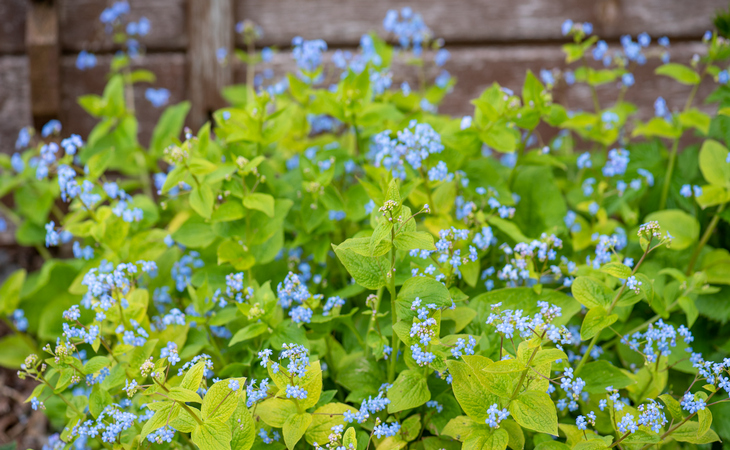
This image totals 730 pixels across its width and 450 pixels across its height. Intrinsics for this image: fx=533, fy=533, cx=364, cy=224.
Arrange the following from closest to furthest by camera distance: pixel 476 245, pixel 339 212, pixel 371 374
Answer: pixel 371 374 → pixel 476 245 → pixel 339 212

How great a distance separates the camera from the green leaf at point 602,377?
158 cm

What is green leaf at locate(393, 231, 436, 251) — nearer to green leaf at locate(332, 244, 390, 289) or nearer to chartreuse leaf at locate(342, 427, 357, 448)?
green leaf at locate(332, 244, 390, 289)

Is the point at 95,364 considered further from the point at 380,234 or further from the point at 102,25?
the point at 102,25

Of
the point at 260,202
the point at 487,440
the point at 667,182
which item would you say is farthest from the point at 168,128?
the point at 667,182

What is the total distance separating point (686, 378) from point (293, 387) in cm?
152

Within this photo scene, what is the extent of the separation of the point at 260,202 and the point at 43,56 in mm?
2331

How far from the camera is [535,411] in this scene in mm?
1343

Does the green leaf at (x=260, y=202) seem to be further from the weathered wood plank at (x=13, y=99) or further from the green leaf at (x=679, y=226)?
the weathered wood plank at (x=13, y=99)

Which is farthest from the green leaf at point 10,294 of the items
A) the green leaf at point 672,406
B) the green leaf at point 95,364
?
the green leaf at point 672,406

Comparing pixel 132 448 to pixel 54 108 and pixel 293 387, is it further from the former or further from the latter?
pixel 54 108

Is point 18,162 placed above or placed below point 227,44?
below

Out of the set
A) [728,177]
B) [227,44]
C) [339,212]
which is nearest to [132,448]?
[339,212]

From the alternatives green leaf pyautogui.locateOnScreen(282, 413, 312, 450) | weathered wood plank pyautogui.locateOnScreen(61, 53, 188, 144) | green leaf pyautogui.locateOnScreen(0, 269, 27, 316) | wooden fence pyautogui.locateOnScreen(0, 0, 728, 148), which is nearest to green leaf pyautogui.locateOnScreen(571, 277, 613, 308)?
green leaf pyautogui.locateOnScreen(282, 413, 312, 450)

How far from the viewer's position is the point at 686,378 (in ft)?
6.52
